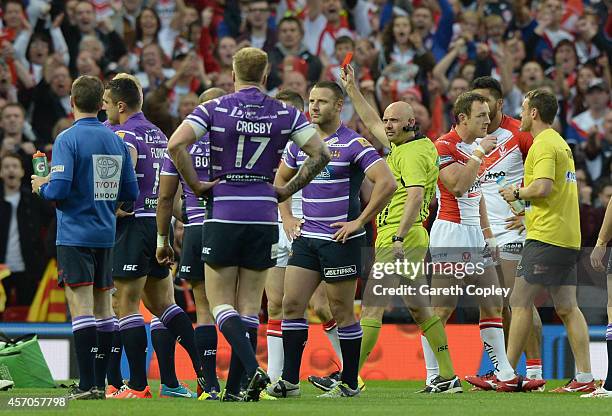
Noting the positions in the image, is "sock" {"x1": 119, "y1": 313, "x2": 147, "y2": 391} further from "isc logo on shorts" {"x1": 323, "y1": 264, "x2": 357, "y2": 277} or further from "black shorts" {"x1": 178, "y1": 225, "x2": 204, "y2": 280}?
"isc logo on shorts" {"x1": 323, "y1": 264, "x2": 357, "y2": 277}

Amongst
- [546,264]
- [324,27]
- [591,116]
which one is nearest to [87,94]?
[546,264]

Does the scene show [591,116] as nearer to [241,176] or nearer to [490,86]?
[490,86]

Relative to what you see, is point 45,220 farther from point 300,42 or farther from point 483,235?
point 483,235

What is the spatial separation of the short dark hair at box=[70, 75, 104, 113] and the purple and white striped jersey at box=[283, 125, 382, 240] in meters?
1.85

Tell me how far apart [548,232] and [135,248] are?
12.2 ft

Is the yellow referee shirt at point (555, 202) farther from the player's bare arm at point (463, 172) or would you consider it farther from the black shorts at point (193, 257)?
the black shorts at point (193, 257)

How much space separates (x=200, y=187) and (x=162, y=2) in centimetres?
1176

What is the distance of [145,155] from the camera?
11305mm

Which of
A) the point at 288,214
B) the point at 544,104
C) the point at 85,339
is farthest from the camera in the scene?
the point at 544,104

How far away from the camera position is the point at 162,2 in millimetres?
20844

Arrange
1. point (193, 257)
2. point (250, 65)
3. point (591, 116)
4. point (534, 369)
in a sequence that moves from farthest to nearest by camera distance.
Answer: point (591, 116), point (534, 369), point (193, 257), point (250, 65)

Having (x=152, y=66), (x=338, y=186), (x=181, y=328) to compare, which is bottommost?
(x=181, y=328)

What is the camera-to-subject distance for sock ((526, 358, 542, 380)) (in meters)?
12.7

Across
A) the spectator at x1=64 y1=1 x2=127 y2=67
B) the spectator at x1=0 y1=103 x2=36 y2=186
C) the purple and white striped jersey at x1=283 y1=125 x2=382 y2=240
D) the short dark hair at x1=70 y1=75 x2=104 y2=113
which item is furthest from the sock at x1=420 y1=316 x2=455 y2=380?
the spectator at x1=64 y1=1 x2=127 y2=67
